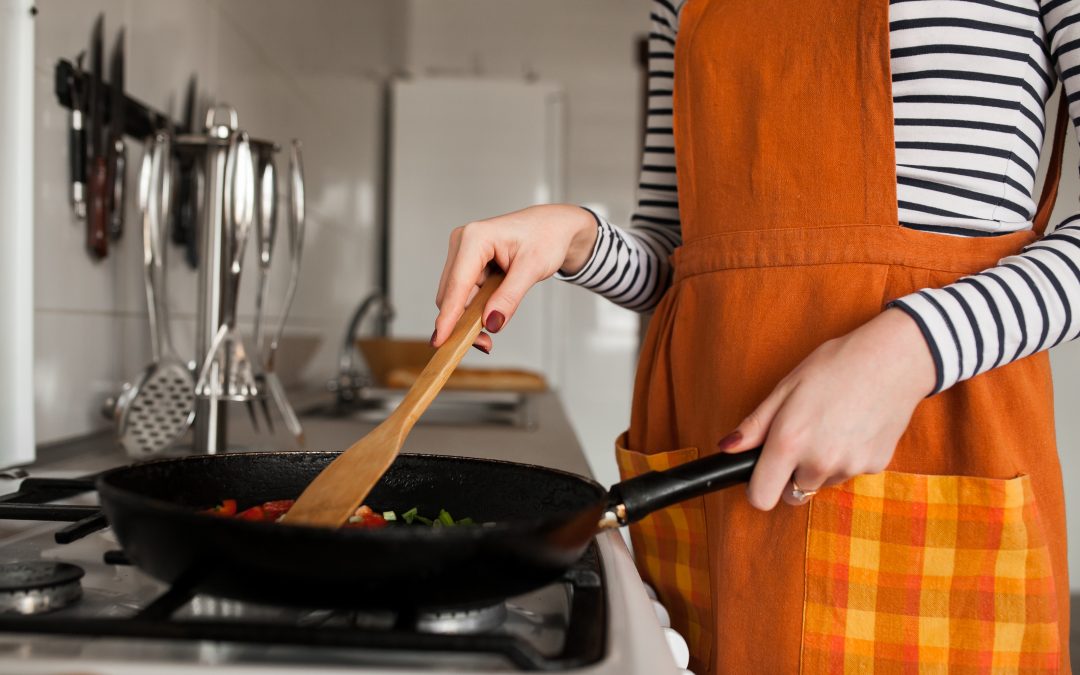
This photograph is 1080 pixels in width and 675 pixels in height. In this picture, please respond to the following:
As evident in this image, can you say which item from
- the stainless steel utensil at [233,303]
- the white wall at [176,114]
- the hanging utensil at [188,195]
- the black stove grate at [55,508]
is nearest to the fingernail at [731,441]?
the black stove grate at [55,508]

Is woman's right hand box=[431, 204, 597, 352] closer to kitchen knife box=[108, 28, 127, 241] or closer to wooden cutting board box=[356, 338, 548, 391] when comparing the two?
kitchen knife box=[108, 28, 127, 241]

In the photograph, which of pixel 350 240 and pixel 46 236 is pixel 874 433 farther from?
pixel 350 240

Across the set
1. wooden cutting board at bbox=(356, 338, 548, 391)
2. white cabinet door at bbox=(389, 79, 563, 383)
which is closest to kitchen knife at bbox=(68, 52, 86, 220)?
wooden cutting board at bbox=(356, 338, 548, 391)

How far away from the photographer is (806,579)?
24.5 inches

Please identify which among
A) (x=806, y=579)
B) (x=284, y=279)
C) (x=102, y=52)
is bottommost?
(x=806, y=579)

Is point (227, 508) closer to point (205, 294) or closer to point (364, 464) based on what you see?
point (364, 464)

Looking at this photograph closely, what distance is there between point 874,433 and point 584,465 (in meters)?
0.51

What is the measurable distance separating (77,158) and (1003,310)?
0.89 m

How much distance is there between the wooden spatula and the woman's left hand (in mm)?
179

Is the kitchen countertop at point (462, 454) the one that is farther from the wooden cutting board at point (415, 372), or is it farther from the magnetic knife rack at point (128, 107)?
the magnetic knife rack at point (128, 107)

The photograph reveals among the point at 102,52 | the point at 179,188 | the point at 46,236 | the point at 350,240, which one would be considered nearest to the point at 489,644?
the point at 46,236

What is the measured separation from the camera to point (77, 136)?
93 cm

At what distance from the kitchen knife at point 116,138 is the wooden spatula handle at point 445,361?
591mm

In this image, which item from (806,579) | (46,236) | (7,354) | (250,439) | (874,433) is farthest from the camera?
(250,439)
